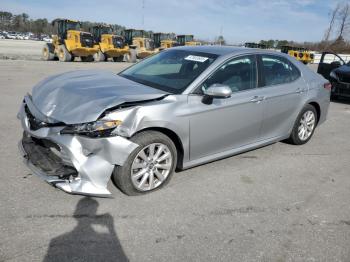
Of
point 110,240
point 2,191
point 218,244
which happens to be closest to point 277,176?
point 218,244

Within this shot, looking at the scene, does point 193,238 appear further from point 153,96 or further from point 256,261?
point 153,96

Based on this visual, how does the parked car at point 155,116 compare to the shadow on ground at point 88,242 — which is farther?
the parked car at point 155,116

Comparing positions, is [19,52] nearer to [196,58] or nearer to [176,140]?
[196,58]

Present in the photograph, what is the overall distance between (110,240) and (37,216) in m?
0.79

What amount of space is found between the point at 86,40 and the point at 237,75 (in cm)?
1966

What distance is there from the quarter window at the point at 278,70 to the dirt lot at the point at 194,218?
1263 mm

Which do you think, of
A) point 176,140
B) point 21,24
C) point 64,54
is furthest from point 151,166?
point 21,24

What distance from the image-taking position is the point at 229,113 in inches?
164

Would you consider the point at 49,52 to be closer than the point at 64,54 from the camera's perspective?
No

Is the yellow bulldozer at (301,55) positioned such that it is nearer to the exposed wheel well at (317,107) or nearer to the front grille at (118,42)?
the front grille at (118,42)

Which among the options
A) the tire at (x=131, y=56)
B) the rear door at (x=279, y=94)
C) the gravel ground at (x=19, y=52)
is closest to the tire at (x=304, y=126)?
the rear door at (x=279, y=94)

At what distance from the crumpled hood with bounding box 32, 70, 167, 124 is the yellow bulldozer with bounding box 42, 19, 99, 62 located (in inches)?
719

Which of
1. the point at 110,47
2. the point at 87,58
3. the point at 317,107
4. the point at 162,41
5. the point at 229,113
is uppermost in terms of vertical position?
the point at 162,41

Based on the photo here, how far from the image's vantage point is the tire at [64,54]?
21422mm
